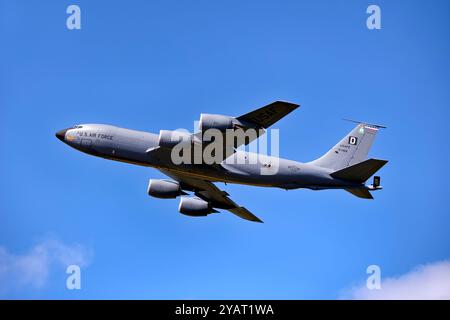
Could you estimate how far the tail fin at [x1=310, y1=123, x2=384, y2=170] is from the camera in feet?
161

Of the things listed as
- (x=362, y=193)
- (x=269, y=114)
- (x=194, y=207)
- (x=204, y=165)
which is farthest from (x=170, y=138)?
(x=362, y=193)

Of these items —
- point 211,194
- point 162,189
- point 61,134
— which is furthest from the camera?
point 211,194

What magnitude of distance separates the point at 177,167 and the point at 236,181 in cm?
423

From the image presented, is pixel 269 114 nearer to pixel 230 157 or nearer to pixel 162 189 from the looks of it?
pixel 230 157

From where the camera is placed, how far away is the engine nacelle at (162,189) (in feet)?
164

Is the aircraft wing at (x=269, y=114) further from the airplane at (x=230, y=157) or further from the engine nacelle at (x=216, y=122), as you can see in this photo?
the engine nacelle at (x=216, y=122)

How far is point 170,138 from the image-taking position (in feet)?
144

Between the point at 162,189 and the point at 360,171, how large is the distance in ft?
46.0

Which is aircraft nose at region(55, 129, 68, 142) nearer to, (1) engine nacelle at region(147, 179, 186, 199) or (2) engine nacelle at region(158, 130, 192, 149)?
(1) engine nacelle at region(147, 179, 186, 199)

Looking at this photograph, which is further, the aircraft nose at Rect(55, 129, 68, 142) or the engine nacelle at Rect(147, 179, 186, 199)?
the engine nacelle at Rect(147, 179, 186, 199)

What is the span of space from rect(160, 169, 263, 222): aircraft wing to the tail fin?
23.1 ft

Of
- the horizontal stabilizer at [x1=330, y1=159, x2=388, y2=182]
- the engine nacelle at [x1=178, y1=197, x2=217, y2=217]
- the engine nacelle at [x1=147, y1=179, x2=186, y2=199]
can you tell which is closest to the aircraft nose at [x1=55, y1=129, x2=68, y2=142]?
the engine nacelle at [x1=147, y1=179, x2=186, y2=199]

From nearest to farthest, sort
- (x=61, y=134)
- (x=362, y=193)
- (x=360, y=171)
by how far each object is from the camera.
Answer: (x=360, y=171)
(x=362, y=193)
(x=61, y=134)

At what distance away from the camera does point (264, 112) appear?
4128 centimetres
